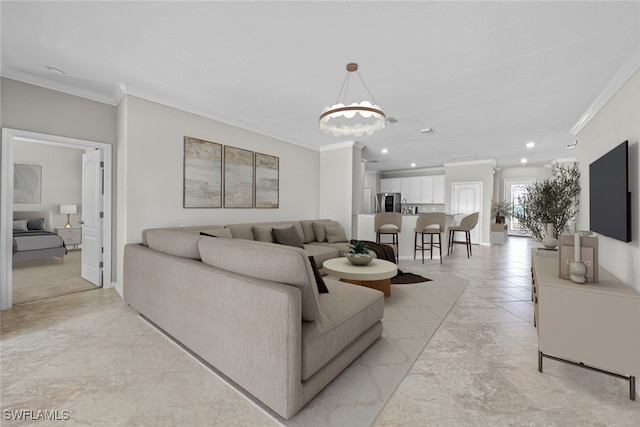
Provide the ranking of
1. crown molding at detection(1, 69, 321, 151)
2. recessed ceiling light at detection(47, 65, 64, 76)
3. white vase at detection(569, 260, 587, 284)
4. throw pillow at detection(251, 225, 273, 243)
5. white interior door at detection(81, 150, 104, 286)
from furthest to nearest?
throw pillow at detection(251, 225, 273, 243) → white interior door at detection(81, 150, 104, 286) → crown molding at detection(1, 69, 321, 151) → recessed ceiling light at detection(47, 65, 64, 76) → white vase at detection(569, 260, 587, 284)

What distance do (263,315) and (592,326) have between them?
210 centimetres

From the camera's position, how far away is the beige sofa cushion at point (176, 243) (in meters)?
2.17

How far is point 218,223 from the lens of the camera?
4.22m

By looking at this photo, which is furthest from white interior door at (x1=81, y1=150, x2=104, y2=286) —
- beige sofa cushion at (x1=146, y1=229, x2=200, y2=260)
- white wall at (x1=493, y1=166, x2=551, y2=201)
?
white wall at (x1=493, y1=166, x2=551, y2=201)

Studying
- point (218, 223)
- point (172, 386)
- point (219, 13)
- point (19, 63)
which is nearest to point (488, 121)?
point (219, 13)

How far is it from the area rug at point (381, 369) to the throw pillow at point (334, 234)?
1967mm

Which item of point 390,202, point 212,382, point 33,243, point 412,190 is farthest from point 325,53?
point 412,190

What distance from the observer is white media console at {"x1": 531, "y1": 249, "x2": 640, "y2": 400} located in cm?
165

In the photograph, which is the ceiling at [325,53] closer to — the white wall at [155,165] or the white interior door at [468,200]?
the white wall at [155,165]

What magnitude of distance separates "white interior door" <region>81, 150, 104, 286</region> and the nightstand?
3.13m

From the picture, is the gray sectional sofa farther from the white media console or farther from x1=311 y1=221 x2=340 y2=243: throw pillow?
x1=311 y1=221 x2=340 y2=243: throw pillow

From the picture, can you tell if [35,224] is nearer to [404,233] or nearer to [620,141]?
[404,233]

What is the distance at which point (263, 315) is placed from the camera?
144 centimetres

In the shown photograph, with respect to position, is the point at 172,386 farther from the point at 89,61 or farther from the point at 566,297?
the point at 89,61
